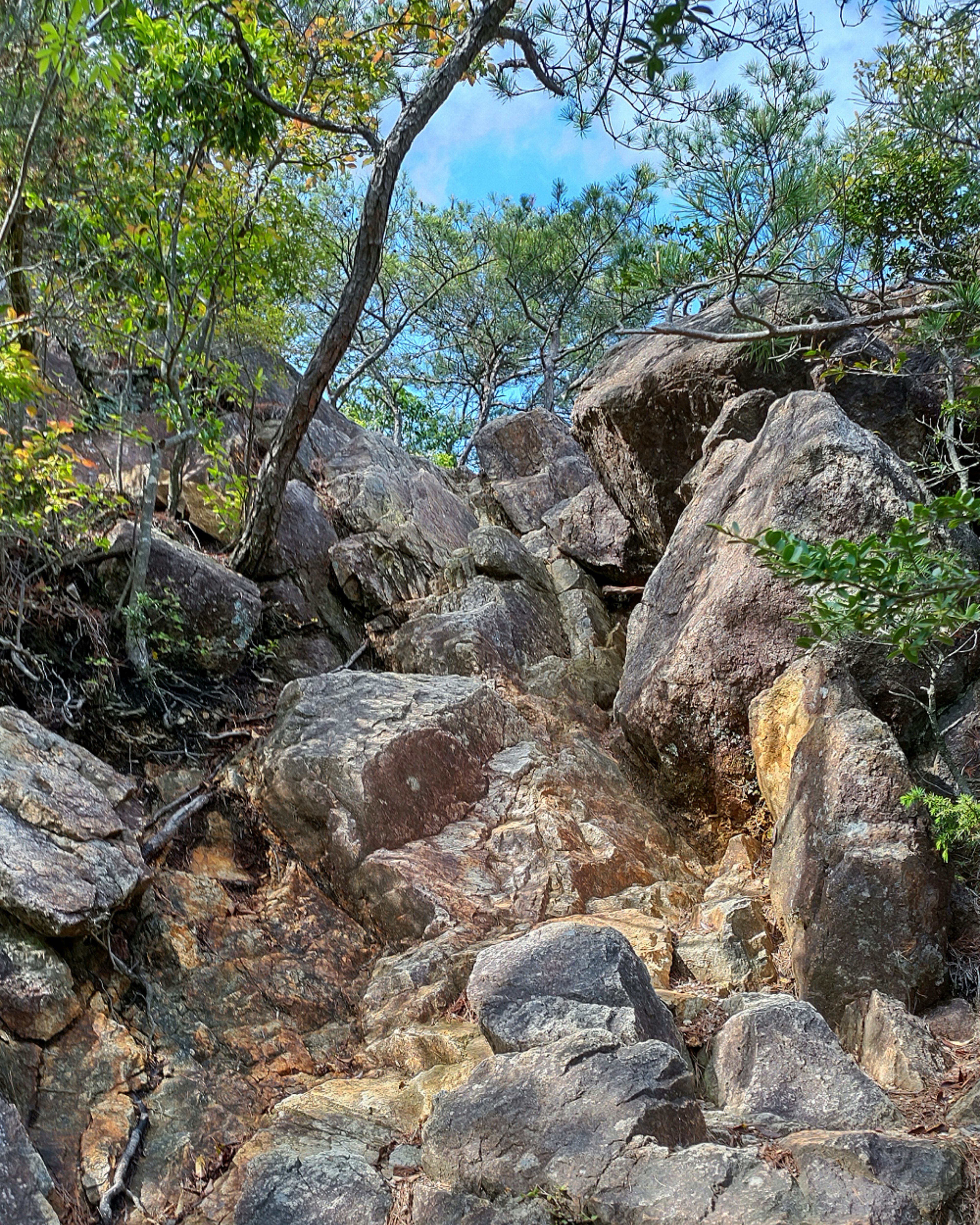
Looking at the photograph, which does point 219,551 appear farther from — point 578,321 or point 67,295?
point 578,321

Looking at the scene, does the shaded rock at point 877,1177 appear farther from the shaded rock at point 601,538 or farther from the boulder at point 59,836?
the shaded rock at point 601,538

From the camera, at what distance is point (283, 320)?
8.88 metres

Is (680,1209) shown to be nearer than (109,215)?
Yes

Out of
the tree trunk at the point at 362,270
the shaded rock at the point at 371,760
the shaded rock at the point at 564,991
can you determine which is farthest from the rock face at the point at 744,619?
the tree trunk at the point at 362,270

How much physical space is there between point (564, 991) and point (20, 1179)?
6.72 feet

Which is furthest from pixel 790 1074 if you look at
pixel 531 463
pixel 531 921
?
pixel 531 463

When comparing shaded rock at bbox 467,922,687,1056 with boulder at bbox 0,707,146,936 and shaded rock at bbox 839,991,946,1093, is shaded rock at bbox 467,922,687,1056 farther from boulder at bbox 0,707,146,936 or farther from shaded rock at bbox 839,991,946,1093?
boulder at bbox 0,707,146,936

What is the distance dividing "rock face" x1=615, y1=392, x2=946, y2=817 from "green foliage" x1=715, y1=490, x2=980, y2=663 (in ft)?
9.81

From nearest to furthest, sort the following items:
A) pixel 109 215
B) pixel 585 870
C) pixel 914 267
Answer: pixel 585 870 < pixel 914 267 < pixel 109 215

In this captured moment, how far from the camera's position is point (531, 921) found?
16.2 feet

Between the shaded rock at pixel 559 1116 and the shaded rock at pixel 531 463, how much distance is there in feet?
32.2

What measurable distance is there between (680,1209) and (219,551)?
25.2 feet

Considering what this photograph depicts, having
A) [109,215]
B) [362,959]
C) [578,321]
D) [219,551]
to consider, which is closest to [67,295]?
[109,215]

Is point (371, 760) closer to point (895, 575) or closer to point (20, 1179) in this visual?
point (20, 1179)
